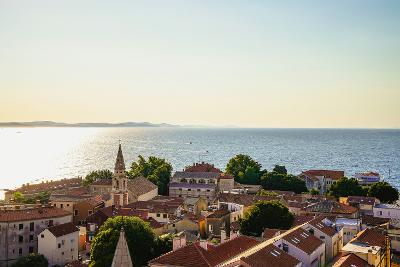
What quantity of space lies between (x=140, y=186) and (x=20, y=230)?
100 ft

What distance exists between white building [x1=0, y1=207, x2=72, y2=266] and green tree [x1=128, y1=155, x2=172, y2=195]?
123ft

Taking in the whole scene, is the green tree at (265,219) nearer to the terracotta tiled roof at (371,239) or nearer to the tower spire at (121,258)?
the terracotta tiled roof at (371,239)

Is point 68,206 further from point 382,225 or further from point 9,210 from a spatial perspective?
point 382,225

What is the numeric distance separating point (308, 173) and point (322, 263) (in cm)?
7365

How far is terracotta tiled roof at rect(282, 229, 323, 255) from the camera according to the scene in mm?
35719

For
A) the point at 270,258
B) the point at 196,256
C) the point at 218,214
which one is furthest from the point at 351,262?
the point at 218,214

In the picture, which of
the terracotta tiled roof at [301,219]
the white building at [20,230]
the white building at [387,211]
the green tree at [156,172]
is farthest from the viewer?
the green tree at [156,172]

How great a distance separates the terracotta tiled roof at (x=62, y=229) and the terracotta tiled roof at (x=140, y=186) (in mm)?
22178

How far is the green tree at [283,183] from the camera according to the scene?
88750 millimetres

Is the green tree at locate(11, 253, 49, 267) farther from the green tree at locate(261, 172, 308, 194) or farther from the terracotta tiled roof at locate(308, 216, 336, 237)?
the green tree at locate(261, 172, 308, 194)

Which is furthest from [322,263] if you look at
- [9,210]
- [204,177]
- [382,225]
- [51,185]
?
[51,185]

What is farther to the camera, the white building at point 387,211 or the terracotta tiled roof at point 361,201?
the terracotta tiled roof at point 361,201

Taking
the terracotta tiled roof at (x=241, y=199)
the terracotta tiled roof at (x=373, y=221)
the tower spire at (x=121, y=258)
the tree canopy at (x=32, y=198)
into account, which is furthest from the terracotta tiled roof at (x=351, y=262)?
the tree canopy at (x=32, y=198)

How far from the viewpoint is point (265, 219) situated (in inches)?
1953
